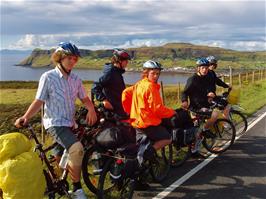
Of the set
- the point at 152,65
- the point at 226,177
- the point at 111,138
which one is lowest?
the point at 226,177

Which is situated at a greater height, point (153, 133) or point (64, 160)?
point (153, 133)

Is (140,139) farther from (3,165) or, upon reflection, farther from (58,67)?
(3,165)

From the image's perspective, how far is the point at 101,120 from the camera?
7191 mm

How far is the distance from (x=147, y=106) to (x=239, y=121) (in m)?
6.43

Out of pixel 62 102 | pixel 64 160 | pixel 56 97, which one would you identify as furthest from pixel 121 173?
pixel 56 97

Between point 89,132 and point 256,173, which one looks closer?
point 89,132

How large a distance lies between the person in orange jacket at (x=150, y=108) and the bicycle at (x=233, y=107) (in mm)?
3899

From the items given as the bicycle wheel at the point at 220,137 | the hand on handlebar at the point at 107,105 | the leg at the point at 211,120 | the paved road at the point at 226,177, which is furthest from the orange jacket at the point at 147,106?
Answer: the bicycle wheel at the point at 220,137

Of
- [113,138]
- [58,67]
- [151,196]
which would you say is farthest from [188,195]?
[58,67]

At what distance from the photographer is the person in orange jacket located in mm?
6203

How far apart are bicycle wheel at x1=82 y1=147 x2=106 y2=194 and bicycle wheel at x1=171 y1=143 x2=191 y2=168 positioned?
2.17 metres

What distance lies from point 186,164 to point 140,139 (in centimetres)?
209

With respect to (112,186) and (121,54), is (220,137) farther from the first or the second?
(112,186)

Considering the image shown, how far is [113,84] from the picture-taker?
767 cm
